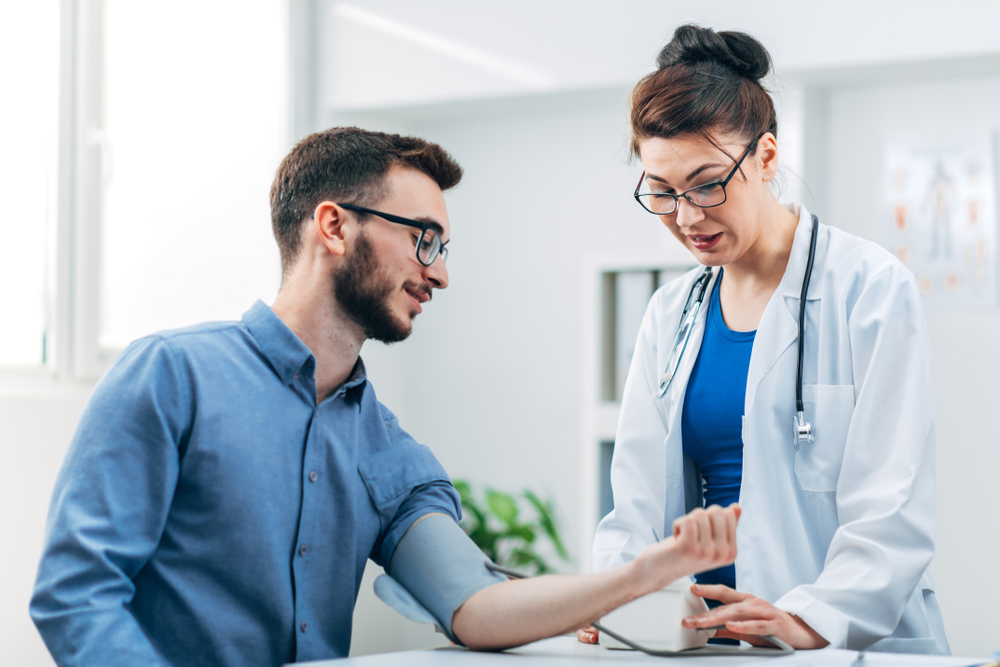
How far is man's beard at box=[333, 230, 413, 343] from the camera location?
1.33 metres

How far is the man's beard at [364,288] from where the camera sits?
133cm

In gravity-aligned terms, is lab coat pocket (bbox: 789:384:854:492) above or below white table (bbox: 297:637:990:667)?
above

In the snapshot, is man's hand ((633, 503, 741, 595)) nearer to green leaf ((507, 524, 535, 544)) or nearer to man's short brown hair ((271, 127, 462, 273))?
man's short brown hair ((271, 127, 462, 273))

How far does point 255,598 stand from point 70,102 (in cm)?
200

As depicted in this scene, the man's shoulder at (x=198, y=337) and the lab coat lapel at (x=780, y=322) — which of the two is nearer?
the man's shoulder at (x=198, y=337)

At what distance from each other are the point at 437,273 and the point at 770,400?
54 centimetres

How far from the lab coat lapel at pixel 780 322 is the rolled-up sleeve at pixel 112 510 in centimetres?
83

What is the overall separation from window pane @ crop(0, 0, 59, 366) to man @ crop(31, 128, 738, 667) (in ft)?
4.85

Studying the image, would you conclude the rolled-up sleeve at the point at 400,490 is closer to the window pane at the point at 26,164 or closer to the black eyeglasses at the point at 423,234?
the black eyeglasses at the point at 423,234

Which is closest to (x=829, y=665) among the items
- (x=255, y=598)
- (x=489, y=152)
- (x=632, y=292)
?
(x=255, y=598)

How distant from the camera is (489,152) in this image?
3715 mm

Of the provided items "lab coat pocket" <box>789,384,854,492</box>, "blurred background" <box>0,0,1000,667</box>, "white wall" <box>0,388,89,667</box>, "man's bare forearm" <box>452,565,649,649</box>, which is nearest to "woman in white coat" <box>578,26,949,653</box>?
"lab coat pocket" <box>789,384,854,492</box>

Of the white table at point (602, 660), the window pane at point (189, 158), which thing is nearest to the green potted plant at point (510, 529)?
the window pane at point (189, 158)

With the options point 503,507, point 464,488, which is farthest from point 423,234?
point 464,488
